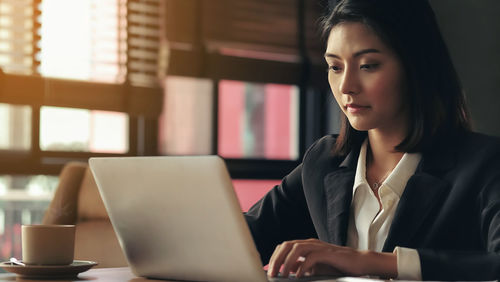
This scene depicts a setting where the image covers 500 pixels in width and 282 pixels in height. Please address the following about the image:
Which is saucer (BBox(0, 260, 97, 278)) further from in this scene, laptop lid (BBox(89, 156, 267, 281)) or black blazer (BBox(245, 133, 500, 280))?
black blazer (BBox(245, 133, 500, 280))

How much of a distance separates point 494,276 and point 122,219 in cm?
65

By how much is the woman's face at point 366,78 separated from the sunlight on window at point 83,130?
1.89m

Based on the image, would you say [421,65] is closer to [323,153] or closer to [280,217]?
[323,153]

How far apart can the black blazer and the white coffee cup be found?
1.69 feet

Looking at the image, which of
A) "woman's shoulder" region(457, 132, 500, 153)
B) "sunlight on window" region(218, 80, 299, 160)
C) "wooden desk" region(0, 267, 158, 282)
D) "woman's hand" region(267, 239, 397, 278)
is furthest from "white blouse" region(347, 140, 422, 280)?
"sunlight on window" region(218, 80, 299, 160)

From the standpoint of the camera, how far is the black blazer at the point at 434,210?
121cm

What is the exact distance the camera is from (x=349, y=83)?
1.53 metres

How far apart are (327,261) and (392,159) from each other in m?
0.56

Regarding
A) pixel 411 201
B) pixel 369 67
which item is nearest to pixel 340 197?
pixel 411 201

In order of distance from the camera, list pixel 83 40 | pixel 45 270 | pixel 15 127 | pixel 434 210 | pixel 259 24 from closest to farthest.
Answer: pixel 45 270 → pixel 434 210 → pixel 15 127 → pixel 83 40 → pixel 259 24

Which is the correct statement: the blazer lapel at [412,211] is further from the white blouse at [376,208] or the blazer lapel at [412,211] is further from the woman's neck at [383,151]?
the woman's neck at [383,151]

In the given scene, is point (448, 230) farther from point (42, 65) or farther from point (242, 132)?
point (242, 132)

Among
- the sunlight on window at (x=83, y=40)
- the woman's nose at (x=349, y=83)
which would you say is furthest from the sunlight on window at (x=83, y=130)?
the woman's nose at (x=349, y=83)

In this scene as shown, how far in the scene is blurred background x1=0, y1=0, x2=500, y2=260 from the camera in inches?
122
